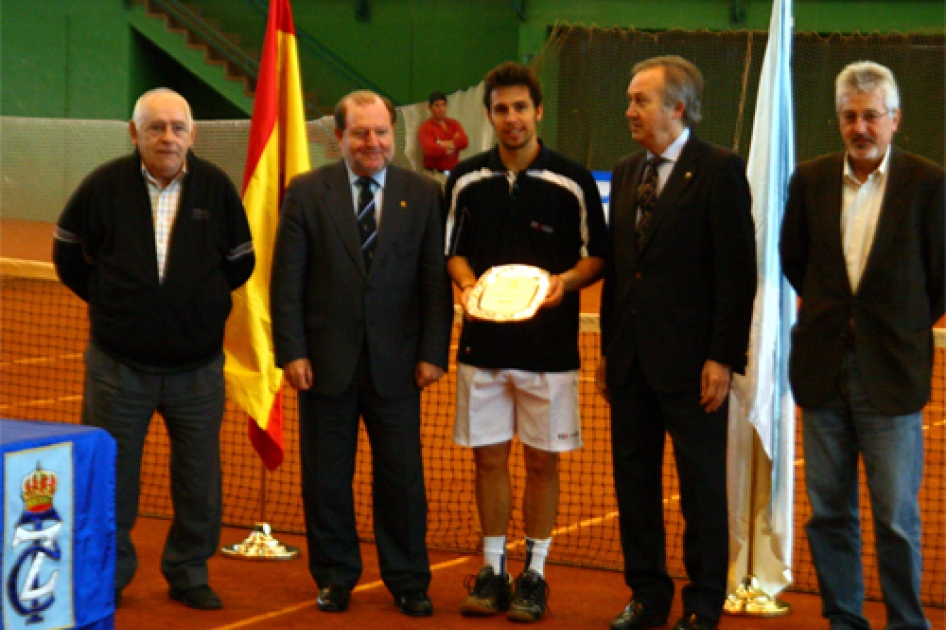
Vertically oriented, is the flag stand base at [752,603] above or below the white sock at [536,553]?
below

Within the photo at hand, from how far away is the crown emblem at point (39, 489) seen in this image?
3.37 meters

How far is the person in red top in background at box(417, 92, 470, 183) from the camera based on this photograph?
1750 centimetres

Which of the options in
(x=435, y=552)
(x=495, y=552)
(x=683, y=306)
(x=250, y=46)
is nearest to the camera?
(x=683, y=306)

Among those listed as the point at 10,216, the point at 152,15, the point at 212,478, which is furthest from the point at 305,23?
the point at 212,478

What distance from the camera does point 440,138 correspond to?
57.4 feet

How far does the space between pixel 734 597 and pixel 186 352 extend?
8.20 ft

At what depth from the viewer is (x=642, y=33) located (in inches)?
700

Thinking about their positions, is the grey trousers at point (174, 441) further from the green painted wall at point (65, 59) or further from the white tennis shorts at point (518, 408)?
the green painted wall at point (65, 59)

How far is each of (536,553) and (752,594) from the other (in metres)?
0.96

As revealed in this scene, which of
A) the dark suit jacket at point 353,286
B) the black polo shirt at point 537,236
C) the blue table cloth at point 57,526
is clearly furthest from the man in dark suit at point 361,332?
the blue table cloth at point 57,526

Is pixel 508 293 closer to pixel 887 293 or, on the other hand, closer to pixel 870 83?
pixel 887 293

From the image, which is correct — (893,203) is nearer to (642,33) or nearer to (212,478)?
(212,478)

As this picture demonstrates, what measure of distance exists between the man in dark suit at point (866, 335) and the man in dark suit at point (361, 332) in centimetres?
151

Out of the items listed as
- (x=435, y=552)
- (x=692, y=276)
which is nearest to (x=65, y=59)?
(x=435, y=552)
